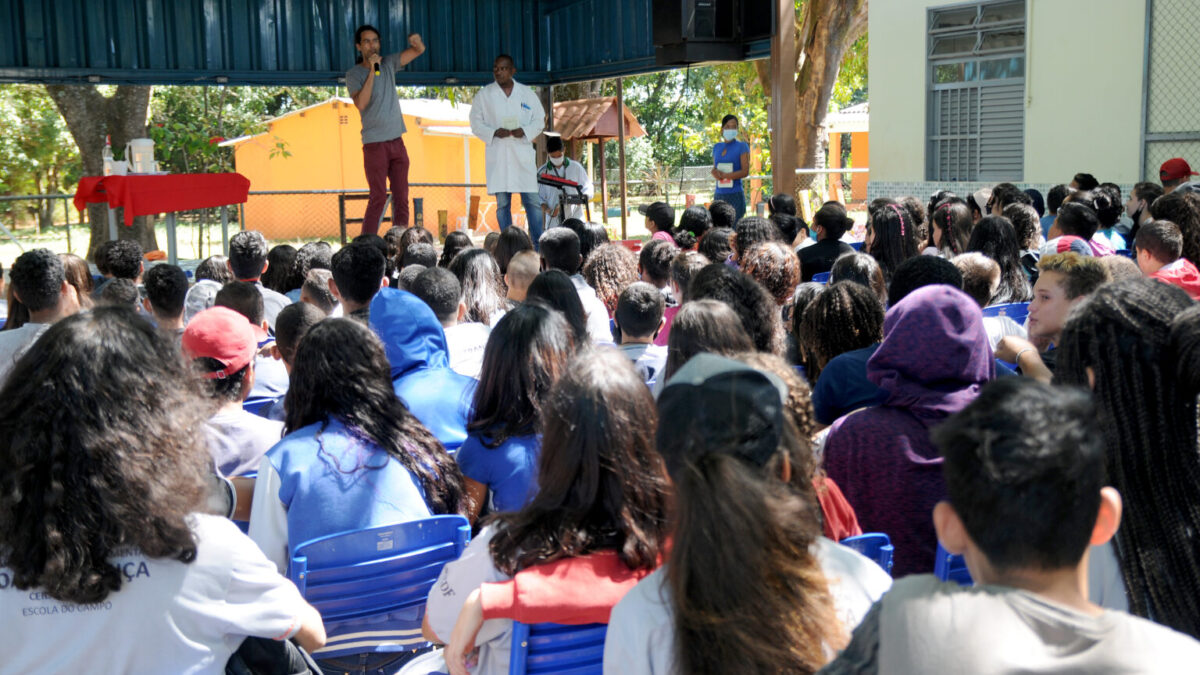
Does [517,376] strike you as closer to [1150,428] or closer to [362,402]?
[362,402]

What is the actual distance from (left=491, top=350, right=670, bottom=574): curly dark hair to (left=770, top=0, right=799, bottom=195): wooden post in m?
7.65

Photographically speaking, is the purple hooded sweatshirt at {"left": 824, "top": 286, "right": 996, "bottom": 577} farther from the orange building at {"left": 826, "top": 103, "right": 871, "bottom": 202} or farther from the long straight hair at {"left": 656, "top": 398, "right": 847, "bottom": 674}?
the orange building at {"left": 826, "top": 103, "right": 871, "bottom": 202}

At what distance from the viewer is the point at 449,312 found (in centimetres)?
439

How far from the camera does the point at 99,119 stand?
42.2 feet

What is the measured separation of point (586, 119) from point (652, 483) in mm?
14851

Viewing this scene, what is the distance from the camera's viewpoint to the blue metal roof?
10016 mm

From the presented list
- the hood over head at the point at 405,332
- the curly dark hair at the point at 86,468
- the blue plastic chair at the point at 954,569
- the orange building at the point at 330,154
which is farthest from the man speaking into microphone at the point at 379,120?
the orange building at the point at 330,154

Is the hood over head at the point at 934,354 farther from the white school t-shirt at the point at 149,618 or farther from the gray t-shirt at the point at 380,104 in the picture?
the gray t-shirt at the point at 380,104

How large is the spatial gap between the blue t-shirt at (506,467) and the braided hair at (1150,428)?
1311mm

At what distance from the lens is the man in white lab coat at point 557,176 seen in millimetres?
10883

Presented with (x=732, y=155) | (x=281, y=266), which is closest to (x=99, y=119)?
(x=732, y=155)

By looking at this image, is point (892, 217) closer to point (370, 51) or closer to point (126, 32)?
point (370, 51)

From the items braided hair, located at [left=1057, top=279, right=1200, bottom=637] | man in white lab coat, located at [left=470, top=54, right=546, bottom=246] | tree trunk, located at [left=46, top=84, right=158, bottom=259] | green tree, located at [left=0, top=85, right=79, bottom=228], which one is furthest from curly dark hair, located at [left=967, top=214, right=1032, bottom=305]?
green tree, located at [left=0, top=85, right=79, bottom=228]

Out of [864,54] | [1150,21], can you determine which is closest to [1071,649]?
[1150,21]
